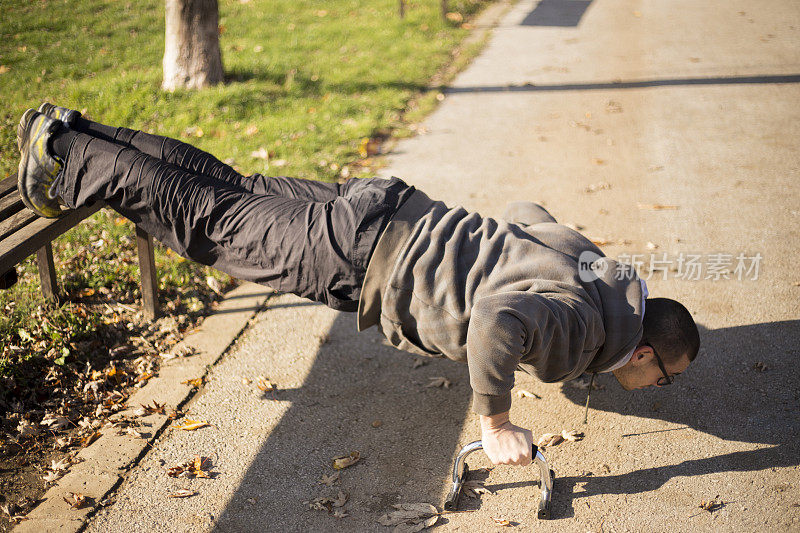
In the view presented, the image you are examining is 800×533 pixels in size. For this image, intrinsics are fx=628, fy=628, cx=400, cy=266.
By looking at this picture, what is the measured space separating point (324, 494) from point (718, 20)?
35.8ft

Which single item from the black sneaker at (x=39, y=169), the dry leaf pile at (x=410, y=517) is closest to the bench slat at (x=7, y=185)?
the black sneaker at (x=39, y=169)

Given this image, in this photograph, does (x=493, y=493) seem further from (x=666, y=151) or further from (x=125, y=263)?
(x=666, y=151)

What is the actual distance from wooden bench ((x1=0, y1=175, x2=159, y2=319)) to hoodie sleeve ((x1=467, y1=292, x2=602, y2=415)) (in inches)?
87.8

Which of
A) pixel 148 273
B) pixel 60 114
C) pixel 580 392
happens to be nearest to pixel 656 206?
pixel 580 392

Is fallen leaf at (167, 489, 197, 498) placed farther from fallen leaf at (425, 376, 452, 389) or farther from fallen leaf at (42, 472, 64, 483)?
fallen leaf at (425, 376, 452, 389)

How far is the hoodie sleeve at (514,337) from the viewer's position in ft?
7.97

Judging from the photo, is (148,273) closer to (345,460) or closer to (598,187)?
(345,460)

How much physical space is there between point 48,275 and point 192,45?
3.79 m

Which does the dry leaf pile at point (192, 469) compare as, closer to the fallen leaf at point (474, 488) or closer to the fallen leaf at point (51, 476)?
the fallen leaf at point (51, 476)

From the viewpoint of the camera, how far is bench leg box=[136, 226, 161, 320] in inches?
147

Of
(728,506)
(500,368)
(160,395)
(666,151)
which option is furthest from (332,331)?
(666,151)

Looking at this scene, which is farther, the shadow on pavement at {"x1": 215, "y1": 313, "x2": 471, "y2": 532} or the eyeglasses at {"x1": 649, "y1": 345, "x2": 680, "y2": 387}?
the eyeglasses at {"x1": 649, "y1": 345, "x2": 680, "y2": 387}

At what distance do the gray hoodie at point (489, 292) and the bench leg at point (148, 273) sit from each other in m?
1.58

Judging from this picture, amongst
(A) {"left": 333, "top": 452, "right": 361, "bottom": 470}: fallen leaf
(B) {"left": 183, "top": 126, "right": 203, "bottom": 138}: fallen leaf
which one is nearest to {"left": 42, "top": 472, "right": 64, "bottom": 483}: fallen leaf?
(A) {"left": 333, "top": 452, "right": 361, "bottom": 470}: fallen leaf
